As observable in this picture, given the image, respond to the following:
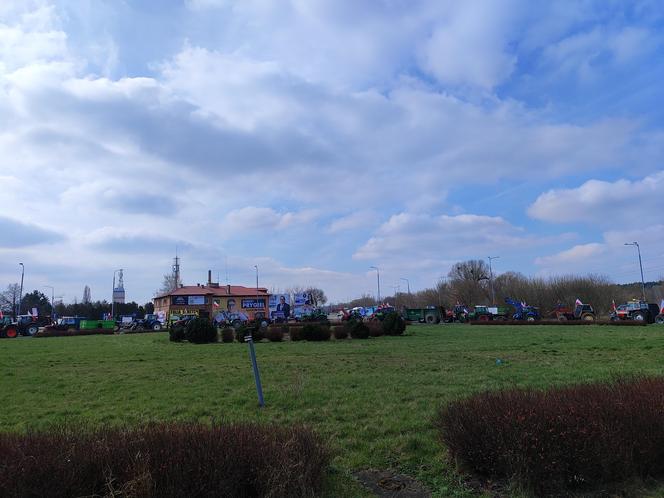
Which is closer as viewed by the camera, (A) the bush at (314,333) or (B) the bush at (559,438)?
(B) the bush at (559,438)

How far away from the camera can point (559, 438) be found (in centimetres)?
421

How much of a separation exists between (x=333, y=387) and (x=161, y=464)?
258 inches

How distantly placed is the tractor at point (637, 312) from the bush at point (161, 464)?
42153mm

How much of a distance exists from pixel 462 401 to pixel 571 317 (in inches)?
1933

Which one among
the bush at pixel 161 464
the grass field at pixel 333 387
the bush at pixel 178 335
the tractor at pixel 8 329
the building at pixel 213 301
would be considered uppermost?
the building at pixel 213 301

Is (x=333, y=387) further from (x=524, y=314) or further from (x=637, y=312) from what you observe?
(x=524, y=314)

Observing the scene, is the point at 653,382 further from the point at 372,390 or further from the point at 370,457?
the point at 372,390

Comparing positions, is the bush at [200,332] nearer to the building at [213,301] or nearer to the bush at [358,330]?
the bush at [358,330]

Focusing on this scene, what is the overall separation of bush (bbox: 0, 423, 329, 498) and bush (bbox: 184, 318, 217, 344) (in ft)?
72.2

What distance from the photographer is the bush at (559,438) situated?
4.20 meters

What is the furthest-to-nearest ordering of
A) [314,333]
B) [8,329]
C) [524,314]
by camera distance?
[524,314], [8,329], [314,333]

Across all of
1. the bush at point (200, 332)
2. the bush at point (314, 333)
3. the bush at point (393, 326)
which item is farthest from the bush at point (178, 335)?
the bush at point (393, 326)

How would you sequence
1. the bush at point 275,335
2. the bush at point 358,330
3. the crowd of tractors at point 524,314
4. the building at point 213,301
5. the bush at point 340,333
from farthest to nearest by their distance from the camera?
1. the building at point 213,301
2. the crowd of tractors at point 524,314
3. the bush at point 358,330
4. the bush at point 340,333
5. the bush at point 275,335

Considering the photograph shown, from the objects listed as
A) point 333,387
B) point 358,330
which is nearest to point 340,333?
point 358,330
